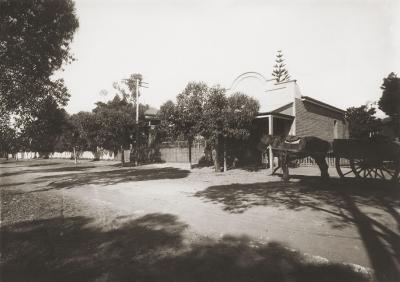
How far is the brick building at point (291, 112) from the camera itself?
69.3 feet

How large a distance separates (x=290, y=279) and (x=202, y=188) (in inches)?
306

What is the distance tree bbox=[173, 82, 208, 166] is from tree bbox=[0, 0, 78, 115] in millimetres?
6165

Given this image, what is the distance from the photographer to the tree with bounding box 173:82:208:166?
Answer: 16641 millimetres

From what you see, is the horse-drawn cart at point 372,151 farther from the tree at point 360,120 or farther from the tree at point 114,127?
the tree at point 114,127

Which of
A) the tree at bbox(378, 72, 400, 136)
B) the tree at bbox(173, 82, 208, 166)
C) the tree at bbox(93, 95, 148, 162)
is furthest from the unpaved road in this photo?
the tree at bbox(378, 72, 400, 136)

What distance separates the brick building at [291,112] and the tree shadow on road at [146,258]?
15.1m

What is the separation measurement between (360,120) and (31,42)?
2536 centimetres

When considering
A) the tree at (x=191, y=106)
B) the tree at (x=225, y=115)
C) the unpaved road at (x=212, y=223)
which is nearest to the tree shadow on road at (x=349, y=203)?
the unpaved road at (x=212, y=223)

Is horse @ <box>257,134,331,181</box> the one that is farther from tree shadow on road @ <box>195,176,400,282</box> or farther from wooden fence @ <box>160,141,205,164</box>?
wooden fence @ <box>160,141,205,164</box>

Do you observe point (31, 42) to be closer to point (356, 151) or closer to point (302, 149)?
point (302, 149)

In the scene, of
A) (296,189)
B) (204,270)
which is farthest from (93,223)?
(296,189)

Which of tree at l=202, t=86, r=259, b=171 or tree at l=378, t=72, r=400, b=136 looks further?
tree at l=378, t=72, r=400, b=136

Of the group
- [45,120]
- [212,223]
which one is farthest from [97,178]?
[212,223]

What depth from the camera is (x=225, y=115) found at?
16.1 meters
